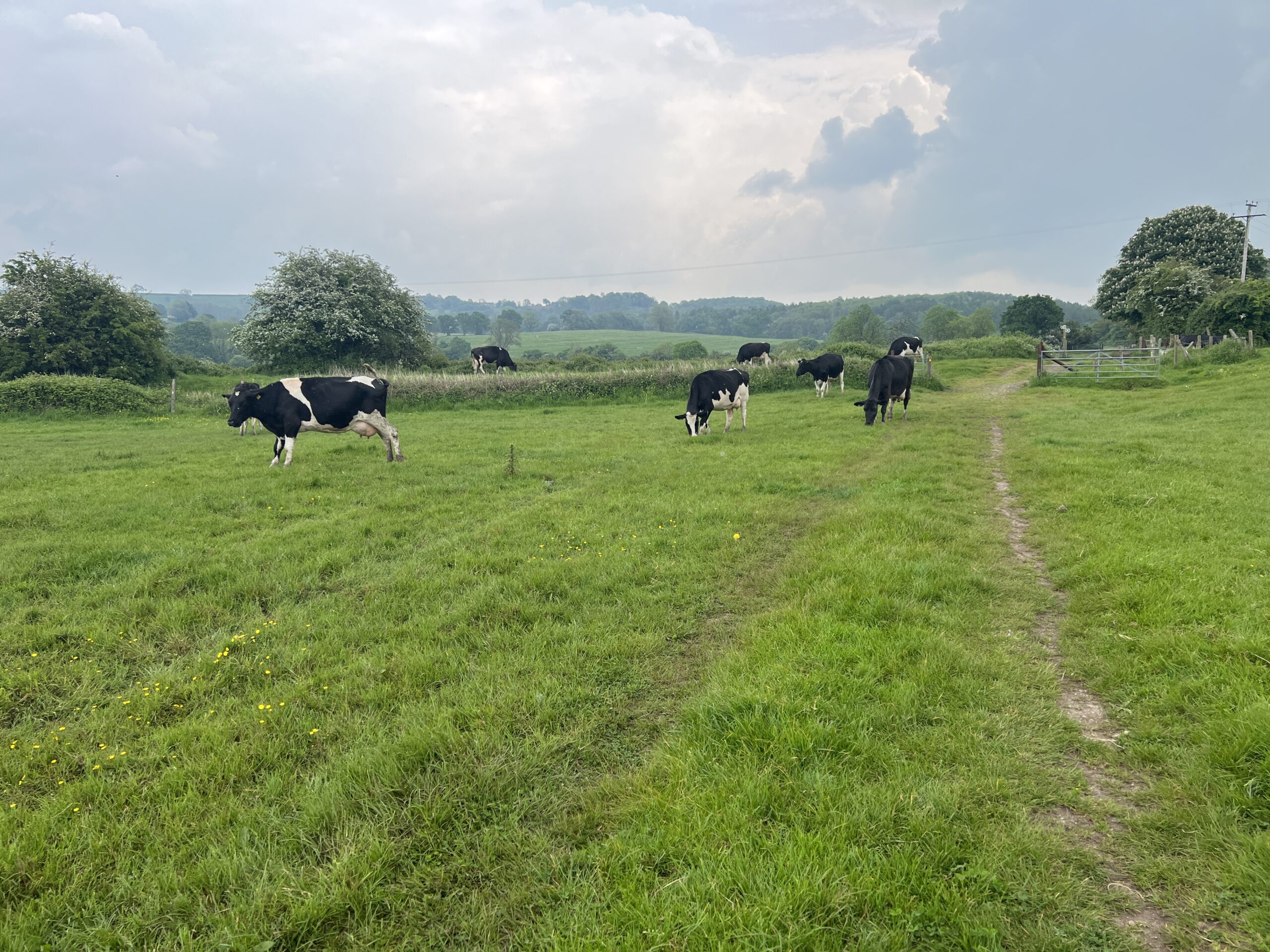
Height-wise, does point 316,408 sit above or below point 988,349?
below

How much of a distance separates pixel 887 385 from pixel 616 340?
331ft

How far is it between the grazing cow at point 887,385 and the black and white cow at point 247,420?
15.9 m

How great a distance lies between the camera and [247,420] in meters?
19.0

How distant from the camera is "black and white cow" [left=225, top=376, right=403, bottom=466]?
514 inches

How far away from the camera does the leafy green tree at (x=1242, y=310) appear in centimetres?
3011

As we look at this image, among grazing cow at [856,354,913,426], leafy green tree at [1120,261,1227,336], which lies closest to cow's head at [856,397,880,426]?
grazing cow at [856,354,913,426]

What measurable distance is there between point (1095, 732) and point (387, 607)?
19.5 ft

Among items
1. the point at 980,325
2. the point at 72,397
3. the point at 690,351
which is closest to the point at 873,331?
the point at 980,325

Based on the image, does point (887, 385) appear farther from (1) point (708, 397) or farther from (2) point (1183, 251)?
(2) point (1183, 251)

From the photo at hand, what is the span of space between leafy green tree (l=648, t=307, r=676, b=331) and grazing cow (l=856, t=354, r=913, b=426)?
142 metres

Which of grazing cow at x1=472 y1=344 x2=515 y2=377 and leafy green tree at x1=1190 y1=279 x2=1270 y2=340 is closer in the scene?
leafy green tree at x1=1190 y1=279 x2=1270 y2=340

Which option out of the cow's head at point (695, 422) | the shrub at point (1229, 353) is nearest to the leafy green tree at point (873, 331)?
the shrub at point (1229, 353)

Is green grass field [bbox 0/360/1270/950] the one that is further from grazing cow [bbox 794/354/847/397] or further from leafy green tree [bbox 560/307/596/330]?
leafy green tree [bbox 560/307/596/330]

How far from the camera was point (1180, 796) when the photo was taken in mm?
3223
